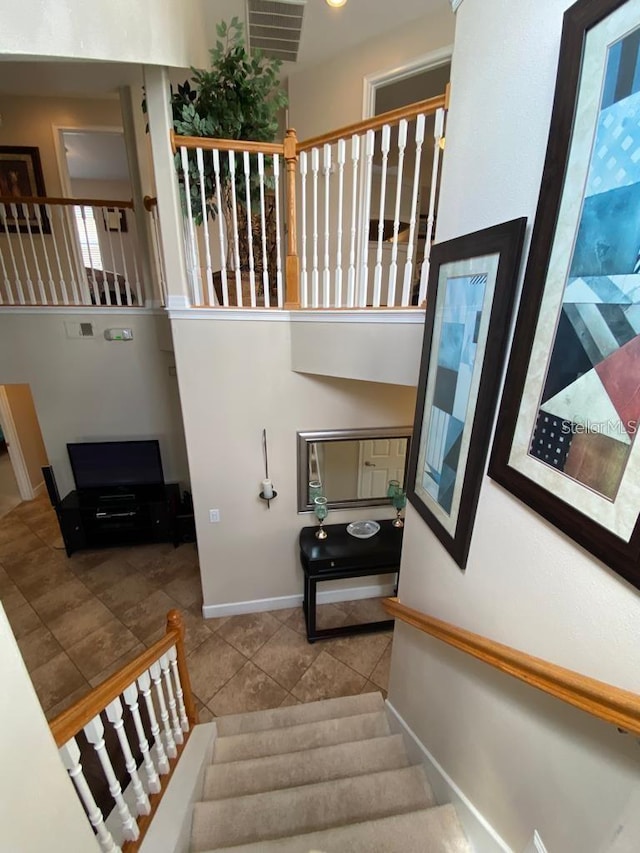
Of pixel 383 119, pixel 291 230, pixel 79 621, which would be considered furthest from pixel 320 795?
pixel 383 119

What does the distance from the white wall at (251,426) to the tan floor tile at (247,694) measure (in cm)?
61

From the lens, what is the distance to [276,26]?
2859mm

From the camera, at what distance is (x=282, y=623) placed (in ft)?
10.2

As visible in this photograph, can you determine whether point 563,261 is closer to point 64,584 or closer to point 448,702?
point 448,702

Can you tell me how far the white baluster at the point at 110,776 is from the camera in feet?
3.83

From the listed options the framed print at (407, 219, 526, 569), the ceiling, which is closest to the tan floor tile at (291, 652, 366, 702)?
the framed print at (407, 219, 526, 569)

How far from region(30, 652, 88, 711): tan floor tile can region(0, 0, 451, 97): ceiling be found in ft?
14.3

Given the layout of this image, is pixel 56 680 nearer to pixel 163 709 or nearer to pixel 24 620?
pixel 24 620

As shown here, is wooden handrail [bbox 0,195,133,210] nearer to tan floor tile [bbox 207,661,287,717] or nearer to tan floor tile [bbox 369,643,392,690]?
tan floor tile [bbox 207,661,287,717]

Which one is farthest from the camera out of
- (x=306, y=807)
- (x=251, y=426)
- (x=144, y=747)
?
(x=251, y=426)

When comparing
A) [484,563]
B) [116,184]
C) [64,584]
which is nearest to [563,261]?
[484,563]

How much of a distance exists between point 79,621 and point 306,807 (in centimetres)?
252

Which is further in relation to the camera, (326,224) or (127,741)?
(326,224)

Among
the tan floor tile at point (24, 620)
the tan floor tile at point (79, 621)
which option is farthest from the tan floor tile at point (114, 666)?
the tan floor tile at point (24, 620)
